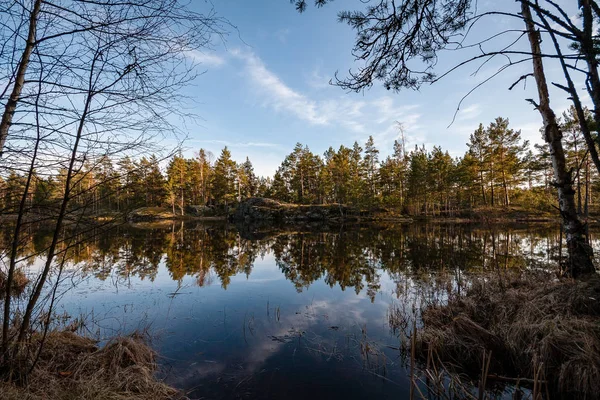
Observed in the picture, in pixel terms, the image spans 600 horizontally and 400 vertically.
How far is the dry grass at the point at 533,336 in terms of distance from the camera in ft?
10.7

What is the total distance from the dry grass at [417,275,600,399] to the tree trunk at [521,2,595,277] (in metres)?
1.17

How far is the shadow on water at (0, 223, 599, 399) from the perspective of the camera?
4102mm

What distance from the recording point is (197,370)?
4301mm

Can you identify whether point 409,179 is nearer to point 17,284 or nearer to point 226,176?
point 226,176

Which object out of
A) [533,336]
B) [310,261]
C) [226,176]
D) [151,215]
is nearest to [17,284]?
[310,261]

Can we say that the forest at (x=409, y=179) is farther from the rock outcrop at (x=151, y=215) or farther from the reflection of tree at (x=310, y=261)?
A: the reflection of tree at (x=310, y=261)

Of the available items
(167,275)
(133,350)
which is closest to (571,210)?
(133,350)

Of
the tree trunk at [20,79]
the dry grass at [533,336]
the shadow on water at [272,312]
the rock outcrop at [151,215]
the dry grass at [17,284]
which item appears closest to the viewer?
the tree trunk at [20,79]

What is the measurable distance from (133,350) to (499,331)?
582cm

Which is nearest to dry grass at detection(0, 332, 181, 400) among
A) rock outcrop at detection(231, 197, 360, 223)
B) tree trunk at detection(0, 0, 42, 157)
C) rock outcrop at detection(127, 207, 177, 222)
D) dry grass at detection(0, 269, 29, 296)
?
tree trunk at detection(0, 0, 42, 157)

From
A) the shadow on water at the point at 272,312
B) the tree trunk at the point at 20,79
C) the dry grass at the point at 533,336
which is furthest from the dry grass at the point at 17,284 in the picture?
the dry grass at the point at 533,336

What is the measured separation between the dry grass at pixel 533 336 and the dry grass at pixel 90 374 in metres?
3.49

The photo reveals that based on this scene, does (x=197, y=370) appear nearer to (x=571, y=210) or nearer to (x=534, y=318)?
(x=534, y=318)

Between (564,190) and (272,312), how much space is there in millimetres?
7538
